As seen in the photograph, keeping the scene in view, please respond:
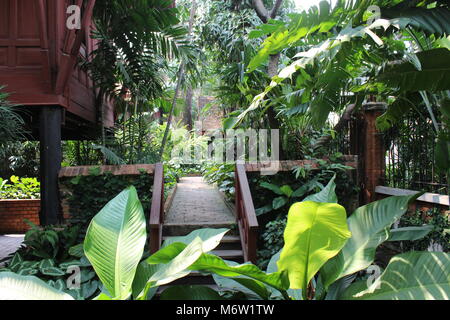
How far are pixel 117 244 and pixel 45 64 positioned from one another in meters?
5.15

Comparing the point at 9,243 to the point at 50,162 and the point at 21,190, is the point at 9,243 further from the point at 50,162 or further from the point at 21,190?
the point at 50,162

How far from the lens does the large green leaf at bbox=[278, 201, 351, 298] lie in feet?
4.07

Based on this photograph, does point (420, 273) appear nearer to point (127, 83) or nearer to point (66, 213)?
point (66, 213)

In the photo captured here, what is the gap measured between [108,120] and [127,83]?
2861 mm

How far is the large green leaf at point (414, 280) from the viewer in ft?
3.71

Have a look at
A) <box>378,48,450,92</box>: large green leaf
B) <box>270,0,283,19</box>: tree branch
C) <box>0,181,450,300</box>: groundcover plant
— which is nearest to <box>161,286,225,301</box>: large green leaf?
<box>0,181,450,300</box>: groundcover plant

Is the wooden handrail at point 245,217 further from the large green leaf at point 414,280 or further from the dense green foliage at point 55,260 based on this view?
the large green leaf at point 414,280

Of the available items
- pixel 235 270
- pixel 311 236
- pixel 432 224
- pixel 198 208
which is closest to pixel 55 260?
pixel 198 208

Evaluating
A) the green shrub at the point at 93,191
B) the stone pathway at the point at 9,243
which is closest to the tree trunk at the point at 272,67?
the green shrub at the point at 93,191

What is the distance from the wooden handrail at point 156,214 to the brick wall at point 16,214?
7.05 meters

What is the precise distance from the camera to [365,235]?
1411mm

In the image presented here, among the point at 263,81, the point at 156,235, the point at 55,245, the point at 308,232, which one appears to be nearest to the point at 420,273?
the point at 308,232

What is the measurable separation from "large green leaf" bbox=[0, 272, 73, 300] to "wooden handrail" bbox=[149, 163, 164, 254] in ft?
10.8

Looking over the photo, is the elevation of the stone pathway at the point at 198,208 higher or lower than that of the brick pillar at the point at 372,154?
lower
